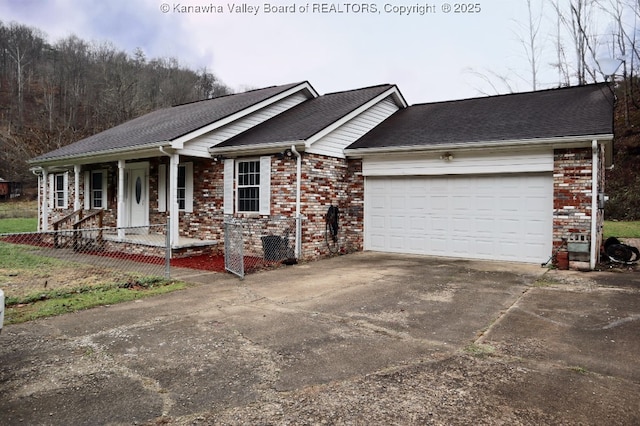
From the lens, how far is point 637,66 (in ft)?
81.0

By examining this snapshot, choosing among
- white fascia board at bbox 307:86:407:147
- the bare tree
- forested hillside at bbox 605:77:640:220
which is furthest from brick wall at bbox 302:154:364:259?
the bare tree

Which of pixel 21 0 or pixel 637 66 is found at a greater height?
pixel 21 0

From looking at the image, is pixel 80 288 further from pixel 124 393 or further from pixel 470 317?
pixel 470 317

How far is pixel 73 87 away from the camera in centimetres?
4541

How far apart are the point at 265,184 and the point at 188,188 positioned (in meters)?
2.90

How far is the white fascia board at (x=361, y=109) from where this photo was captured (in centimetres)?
1066

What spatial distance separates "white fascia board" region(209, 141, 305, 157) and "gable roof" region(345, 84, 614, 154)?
2.09m

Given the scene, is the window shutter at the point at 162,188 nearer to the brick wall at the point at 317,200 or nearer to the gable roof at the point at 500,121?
the brick wall at the point at 317,200

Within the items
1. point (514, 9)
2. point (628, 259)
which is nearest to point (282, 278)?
point (628, 259)

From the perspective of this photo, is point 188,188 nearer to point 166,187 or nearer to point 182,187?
point 182,187

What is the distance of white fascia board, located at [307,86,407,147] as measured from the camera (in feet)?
35.0

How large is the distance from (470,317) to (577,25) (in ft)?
86.3

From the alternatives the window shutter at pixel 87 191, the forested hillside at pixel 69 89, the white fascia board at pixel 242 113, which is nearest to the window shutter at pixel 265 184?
the white fascia board at pixel 242 113

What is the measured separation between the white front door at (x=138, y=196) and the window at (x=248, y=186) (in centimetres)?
397
